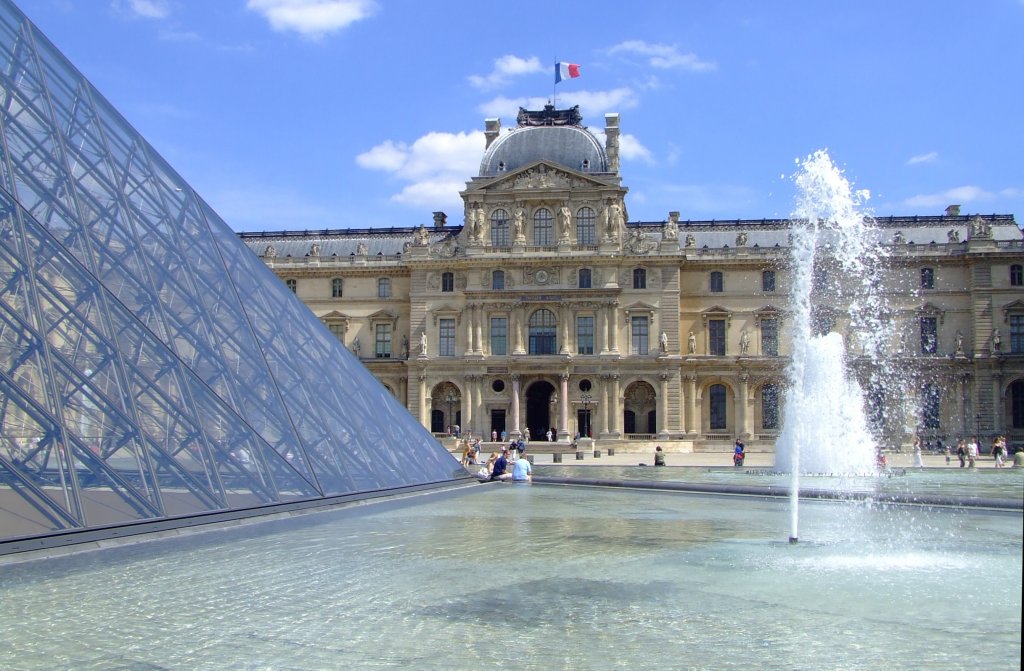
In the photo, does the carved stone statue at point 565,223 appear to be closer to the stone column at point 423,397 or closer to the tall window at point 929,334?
the stone column at point 423,397

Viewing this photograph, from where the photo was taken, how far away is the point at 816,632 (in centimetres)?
651

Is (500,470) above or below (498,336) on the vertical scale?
below

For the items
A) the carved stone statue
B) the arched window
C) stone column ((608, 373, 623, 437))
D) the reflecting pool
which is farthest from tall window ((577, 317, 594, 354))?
the reflecting pool

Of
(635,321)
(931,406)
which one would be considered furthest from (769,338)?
(931,406)

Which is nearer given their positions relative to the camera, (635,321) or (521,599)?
(521,599)

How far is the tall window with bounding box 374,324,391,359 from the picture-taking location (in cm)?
5222

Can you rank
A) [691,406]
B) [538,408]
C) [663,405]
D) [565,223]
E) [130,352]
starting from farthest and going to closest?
1. [538,408]
2. [691,406]
3. [565,223]
4. [663,405]
5. [130,352]

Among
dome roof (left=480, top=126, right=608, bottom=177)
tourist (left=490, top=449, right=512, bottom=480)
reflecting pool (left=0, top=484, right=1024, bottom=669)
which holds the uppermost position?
dome roof (left=480, top=126, right=608, bottom=177)

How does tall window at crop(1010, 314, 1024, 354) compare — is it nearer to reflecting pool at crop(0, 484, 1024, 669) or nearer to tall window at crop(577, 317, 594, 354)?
tall window at crop(577, 317, 594, 354)

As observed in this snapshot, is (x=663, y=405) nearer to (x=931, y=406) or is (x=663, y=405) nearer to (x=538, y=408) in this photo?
(x=538, y=408)

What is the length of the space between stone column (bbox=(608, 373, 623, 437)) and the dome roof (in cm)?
1095

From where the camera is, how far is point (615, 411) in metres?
48.1

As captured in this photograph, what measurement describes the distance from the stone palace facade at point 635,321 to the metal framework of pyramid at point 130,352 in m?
32.8

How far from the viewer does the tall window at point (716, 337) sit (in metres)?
49.5
